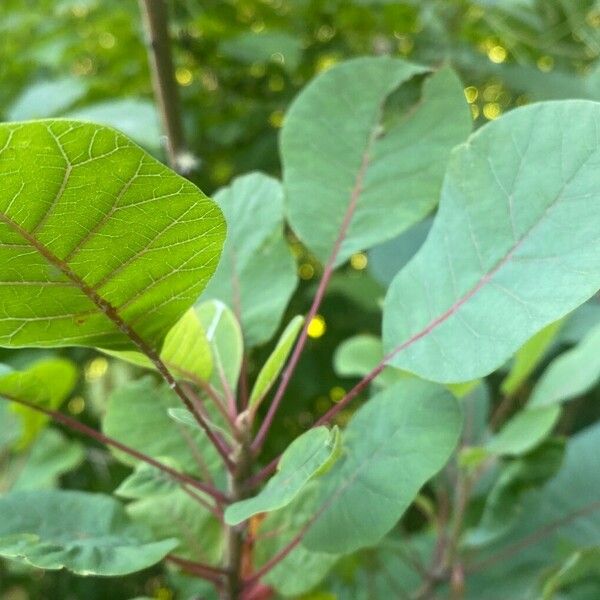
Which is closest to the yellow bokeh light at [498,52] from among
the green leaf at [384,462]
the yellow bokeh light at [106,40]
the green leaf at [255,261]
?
the yellow bokeh light at [106,40]

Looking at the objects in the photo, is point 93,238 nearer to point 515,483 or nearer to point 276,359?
point 276,359

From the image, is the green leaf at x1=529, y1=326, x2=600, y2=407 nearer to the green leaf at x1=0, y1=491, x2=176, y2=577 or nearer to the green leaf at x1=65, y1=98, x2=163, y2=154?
Result: the green leaf at x1=0, y1=491, x2=176, y2=577

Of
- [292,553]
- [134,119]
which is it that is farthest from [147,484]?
[134,119]

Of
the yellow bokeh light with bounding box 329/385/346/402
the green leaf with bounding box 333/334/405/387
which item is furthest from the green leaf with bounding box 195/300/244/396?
the yellow bokeh light with bounding box 329/385/346/402

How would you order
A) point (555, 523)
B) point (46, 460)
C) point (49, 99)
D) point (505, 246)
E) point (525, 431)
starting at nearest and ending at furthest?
point (505, 246)
point (525, 431)
point (555, 523)
point (46, 460)
point (49, 99)

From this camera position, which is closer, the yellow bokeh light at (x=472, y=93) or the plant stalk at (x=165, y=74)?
the plant stalk at (x=165, y=74)

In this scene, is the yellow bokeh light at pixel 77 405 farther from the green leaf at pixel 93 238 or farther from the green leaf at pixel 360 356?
the green leaf at pixel 93 238

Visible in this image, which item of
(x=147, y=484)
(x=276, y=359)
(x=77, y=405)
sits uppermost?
(x=276, y=359)
